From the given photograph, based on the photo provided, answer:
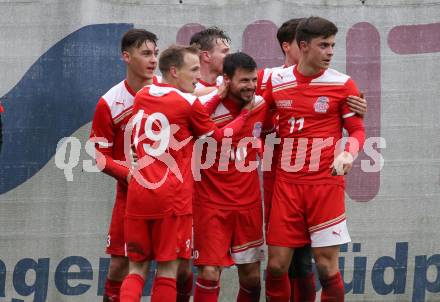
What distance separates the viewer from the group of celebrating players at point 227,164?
575 centimetres

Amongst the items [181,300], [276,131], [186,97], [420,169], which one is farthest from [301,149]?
[420,169]

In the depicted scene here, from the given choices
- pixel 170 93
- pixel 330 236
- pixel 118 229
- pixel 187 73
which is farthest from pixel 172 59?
pixel 330 236

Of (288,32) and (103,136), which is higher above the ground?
(288,32)

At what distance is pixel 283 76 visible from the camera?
627 centimetres

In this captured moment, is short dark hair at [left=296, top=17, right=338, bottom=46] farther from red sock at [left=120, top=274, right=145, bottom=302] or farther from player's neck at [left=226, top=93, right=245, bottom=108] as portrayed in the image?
red sock at [left=120, top=274, right=145, bottom=302]

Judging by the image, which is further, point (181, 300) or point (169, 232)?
point (181, 300)

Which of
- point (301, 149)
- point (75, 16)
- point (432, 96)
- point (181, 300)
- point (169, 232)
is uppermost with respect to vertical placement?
point (75, 16)

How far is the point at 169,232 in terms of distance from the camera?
572 cm

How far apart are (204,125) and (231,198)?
60cm

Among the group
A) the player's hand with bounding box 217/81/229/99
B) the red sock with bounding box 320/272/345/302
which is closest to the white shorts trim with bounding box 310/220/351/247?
the red sock with bounding box 320/272/345/302

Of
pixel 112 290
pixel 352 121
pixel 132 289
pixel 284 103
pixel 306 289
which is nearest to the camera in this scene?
pixel 132 289

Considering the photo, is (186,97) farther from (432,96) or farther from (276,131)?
(432,96)

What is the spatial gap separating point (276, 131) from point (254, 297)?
110 cm

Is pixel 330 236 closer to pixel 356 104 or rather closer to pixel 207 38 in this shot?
pixel 356 104
